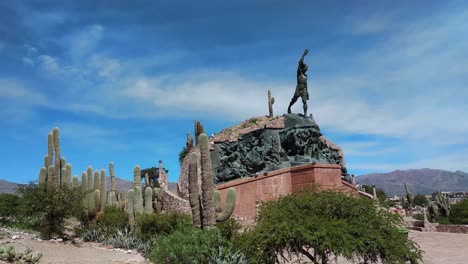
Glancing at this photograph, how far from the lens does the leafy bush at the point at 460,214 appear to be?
24991 millimetres

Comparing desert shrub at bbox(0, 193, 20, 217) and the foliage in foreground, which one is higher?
desert shrub at bbox(0, 193, 20, 217)

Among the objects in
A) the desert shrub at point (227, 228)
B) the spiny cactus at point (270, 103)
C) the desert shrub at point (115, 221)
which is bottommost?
the desert shrub at point (227, 228)

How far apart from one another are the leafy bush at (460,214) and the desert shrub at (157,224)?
18213 mm

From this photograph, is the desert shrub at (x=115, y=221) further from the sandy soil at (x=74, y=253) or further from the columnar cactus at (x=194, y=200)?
the columnar cactus at (x=194, y=200)

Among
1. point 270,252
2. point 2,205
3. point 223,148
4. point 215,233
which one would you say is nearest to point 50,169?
point 2,205

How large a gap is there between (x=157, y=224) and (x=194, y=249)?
6.85 m

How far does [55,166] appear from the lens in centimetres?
2133

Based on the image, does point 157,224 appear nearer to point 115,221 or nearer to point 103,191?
point 115,221

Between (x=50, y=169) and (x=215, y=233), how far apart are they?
45.7ft

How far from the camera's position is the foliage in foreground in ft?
25.1

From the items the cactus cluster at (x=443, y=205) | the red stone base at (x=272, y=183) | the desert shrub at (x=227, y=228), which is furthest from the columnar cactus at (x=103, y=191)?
the cactus cluster at (x=443, y=205)

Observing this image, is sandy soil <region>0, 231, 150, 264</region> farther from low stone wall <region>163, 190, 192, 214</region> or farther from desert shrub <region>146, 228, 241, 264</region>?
low stone wall <region>163, 190, 192, 214</region>

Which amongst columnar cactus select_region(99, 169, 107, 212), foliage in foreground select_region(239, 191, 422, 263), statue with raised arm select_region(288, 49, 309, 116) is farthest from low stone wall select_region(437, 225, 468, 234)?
columnar cactus select_region(99, 169, 107, 212)

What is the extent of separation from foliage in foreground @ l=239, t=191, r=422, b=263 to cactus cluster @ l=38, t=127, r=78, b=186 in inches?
584
